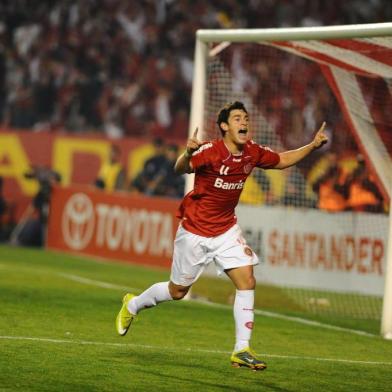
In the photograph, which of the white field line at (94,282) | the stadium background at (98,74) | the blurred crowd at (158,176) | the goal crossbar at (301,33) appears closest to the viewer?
the goal crossbar at (301,33)

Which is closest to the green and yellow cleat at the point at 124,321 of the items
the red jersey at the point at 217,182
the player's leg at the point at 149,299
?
the player's leg at the point at 149,299

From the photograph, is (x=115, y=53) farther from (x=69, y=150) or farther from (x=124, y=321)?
(x=124, y=321)

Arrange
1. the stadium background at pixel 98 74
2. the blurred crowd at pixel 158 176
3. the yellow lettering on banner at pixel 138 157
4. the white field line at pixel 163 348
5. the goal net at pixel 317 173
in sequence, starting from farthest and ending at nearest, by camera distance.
Answer: the stadium background at pixel 98 74 < the yellow lettering on banner at pixel 138 157 < the blurred crowd at pixel 158 176 < the goal net at pixel 317 173 < the white field line at pixel 163 348

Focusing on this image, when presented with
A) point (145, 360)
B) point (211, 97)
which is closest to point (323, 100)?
point (211, 97)

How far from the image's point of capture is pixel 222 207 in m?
8.82

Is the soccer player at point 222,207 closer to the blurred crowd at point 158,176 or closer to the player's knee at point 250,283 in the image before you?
the player's knee at point 250,283

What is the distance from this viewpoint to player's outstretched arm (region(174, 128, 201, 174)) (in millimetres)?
8234

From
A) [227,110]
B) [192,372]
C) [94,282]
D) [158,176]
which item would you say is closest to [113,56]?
[158,176]

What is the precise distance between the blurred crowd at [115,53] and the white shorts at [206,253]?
1349cm

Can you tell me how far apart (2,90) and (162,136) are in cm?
334

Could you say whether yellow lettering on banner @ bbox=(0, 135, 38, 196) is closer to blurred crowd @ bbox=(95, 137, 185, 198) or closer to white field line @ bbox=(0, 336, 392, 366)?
blurred crowd @ bbox=(95, 137, 185, 198)

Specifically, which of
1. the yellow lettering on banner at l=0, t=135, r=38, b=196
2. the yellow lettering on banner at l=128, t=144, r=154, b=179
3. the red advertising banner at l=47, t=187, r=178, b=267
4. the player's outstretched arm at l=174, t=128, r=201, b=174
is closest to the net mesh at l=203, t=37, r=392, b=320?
the red advertising banner at l=47, t=187, r=178, b=267

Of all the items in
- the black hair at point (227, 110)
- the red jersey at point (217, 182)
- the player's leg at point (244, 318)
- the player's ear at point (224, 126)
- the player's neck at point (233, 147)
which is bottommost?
the player's leg at point (244, 318)

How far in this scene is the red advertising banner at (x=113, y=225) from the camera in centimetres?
1848
